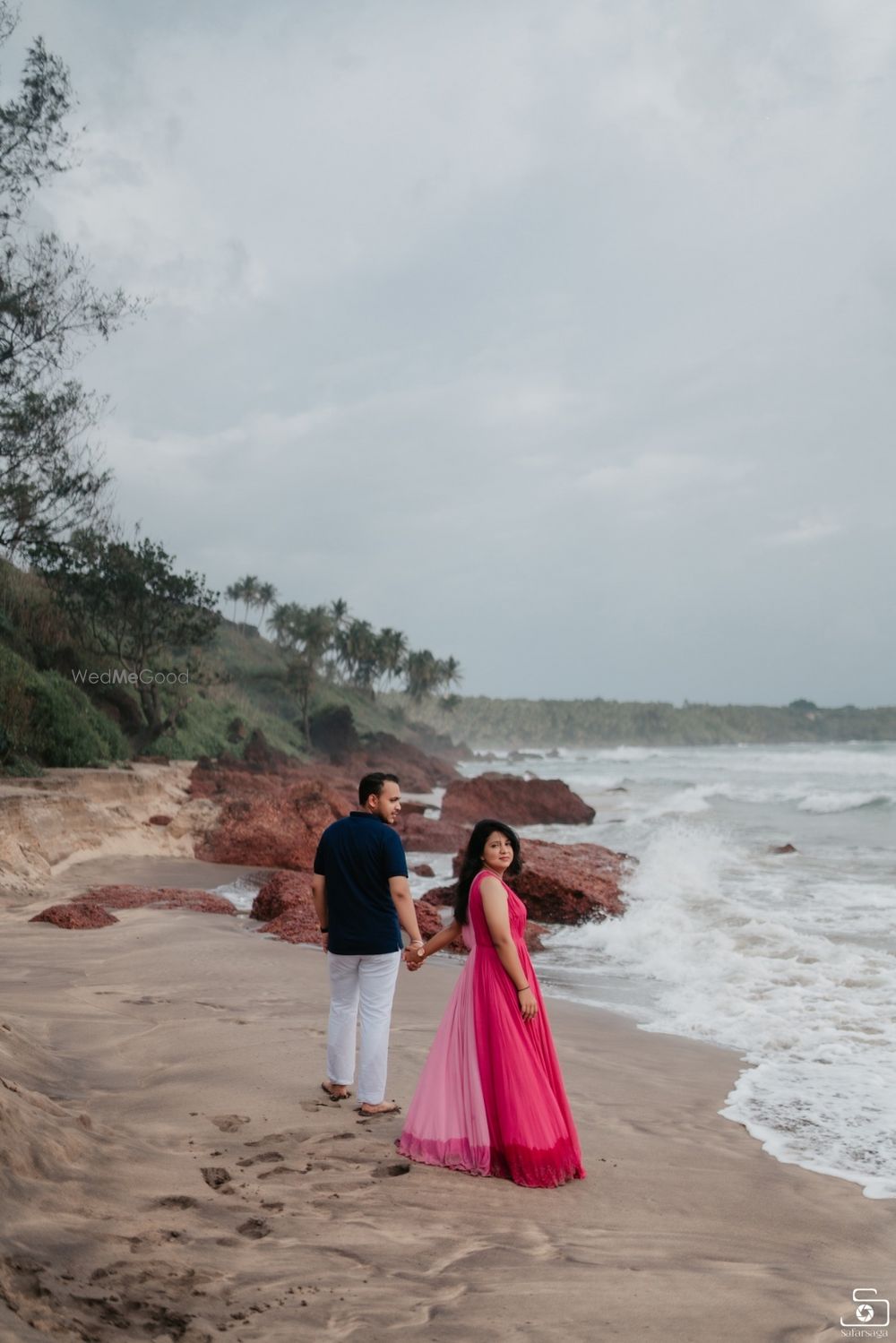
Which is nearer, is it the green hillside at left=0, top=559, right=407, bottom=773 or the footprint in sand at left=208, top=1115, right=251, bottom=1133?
the footprint in sand at left=208, top=1115, right=251, bottom=1133

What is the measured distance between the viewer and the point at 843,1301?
321 centimetres

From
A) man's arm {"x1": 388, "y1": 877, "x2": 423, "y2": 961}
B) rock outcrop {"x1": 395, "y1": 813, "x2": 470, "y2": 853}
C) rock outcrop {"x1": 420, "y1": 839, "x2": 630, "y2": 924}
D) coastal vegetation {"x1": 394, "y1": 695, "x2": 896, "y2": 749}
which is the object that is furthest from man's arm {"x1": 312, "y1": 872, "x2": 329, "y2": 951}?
coastal vegetation {"x1": 394, "y1": 695, "x2": 896, "y2": 749}

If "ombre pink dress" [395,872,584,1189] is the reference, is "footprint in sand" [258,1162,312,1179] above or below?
below

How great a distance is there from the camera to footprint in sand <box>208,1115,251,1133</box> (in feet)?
14.3

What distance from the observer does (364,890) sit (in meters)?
4.92

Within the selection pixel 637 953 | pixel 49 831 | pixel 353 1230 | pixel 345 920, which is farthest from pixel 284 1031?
pixel 49 831

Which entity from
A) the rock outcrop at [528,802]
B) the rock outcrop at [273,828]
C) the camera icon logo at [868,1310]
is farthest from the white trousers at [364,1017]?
the rock outcrop at [528,802]

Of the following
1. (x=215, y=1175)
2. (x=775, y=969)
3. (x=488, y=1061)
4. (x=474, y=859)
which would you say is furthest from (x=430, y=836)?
(x=215, y=1175)

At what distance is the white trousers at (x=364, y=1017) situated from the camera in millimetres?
4804

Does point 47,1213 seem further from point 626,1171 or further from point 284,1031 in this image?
point 284,1031

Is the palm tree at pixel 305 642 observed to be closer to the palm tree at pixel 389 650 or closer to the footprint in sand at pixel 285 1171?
the palm tree at pixel 389 650

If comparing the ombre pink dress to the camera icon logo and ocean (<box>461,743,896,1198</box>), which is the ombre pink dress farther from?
ocean (<box>461,743,896,1198</box>)

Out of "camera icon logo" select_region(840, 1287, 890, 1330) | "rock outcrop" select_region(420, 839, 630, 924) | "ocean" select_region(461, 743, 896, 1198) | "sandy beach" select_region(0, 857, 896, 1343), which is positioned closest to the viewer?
"sandy beach" select_region(0, 857, 896, 1343)

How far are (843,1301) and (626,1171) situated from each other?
1267 mm
